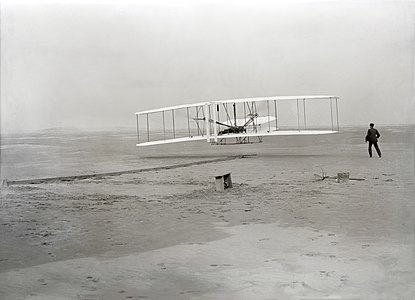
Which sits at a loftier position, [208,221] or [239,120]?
[239,120]

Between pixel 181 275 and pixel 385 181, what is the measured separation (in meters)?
1.15

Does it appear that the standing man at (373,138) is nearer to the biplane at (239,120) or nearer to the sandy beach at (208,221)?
the sandy beach at (208,221)

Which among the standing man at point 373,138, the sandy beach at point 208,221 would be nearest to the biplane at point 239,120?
the sandy beach at point 208,221

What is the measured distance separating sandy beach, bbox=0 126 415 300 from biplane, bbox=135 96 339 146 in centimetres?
5

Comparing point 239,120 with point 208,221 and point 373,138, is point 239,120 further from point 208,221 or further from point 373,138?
point 373,138

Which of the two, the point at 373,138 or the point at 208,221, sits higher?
the point at 373,138

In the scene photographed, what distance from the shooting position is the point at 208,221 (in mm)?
2783

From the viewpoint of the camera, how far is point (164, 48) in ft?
9.43

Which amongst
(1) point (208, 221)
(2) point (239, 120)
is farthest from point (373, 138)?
(1) point (208, 221)

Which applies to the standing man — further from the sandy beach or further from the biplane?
the biplane

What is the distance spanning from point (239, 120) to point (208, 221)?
21.2 inches

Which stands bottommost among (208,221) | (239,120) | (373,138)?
(208,221)

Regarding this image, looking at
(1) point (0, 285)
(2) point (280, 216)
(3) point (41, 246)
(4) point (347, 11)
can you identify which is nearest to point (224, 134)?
(2) point (280, 216)

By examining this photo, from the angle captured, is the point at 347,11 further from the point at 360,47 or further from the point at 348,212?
the point at 348,212
